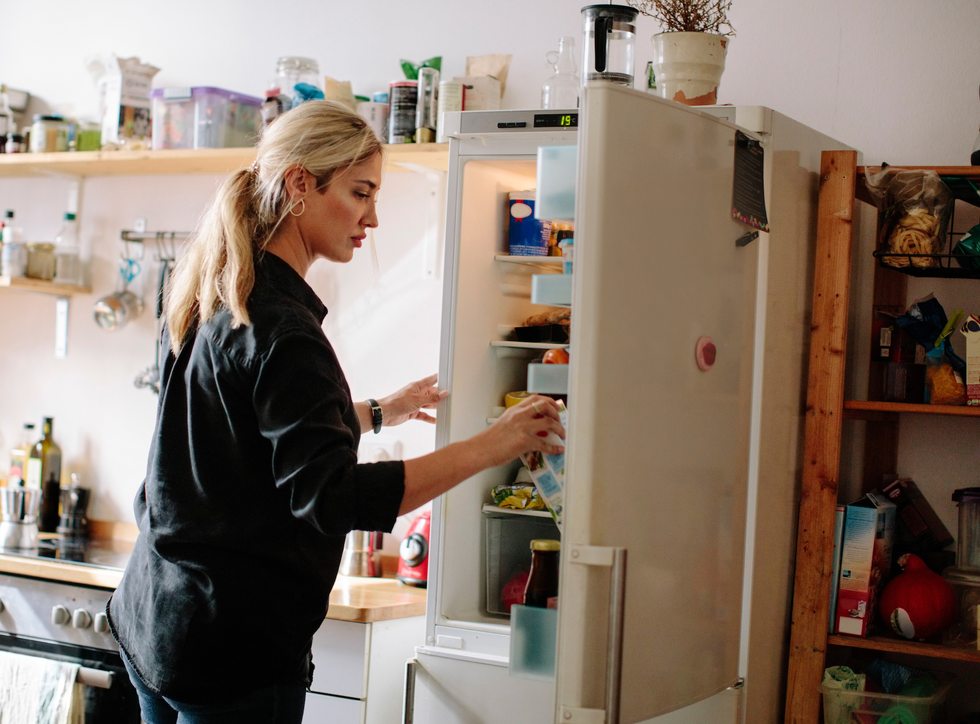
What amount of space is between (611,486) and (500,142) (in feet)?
3.10

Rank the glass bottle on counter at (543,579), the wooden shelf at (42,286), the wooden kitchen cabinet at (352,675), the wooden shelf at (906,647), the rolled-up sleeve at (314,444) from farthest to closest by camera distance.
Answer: the wooden shelf at (42,286) < the wooden kitchen cabinet at (352,675) < the wooden shelf at (906,647) < the glass bottle on counter at (543,579) < the rolled-up sleeve at (314,444)

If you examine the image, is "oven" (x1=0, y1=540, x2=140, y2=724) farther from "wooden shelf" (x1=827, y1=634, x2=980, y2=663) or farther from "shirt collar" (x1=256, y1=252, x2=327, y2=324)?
"wooden shelf" (x1=827, y1=634, x2=980, y2=663)

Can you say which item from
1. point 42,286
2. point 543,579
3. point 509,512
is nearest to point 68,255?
point 42,286

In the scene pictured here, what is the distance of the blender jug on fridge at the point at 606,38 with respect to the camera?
74.7 inches

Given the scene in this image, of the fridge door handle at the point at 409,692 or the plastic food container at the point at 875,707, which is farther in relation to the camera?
the fridge door handle at the point at 409,692

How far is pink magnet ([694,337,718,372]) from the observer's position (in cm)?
157

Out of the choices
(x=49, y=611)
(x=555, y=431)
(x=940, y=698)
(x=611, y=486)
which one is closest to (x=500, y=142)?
(x=555, y=431)

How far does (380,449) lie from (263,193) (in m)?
1.32

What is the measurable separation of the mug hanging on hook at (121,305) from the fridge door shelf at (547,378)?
185 cm

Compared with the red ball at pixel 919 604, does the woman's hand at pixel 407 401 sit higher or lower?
higher

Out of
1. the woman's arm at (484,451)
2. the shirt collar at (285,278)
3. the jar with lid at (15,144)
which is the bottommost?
the woman's arm at (484,451)

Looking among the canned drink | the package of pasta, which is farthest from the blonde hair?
the package of pasta

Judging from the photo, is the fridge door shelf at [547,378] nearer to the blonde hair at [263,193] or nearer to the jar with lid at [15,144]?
the blonde hair at [263,193]

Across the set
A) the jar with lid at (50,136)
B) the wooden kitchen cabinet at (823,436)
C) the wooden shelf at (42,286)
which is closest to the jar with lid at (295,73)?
the jar with lid at (50,136)
